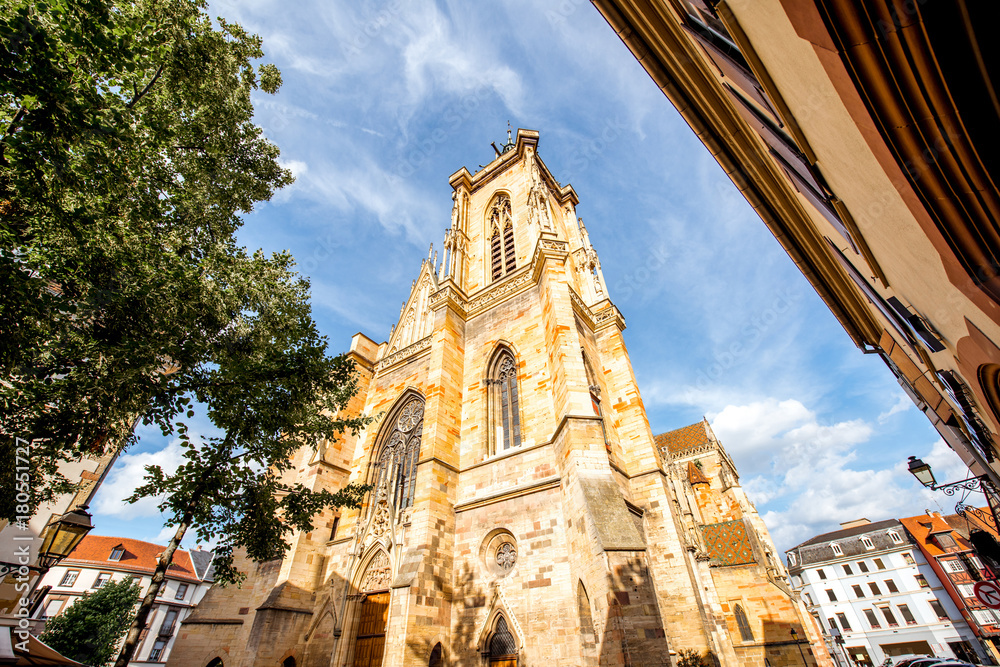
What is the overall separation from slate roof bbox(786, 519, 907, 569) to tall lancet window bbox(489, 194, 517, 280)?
41.2m

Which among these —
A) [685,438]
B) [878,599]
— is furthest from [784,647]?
[878,599]

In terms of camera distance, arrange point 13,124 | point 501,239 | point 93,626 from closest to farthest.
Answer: point 13,124
point 501,239
point 93,626

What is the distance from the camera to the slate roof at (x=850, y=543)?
34.0 meters

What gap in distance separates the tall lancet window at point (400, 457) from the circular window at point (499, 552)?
10.8ft

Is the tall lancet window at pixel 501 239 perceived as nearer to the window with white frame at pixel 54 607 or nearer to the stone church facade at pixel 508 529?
the stone church facade at pixel 508 529

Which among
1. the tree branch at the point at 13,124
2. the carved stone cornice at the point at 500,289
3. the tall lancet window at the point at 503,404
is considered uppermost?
the carved stone cornice at the point at 500,289

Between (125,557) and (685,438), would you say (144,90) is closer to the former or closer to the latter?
(685,438)

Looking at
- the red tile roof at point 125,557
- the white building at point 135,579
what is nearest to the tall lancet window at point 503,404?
the white building at point 135,579

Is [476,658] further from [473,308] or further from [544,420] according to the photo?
[473,308]

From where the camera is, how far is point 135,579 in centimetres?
2733

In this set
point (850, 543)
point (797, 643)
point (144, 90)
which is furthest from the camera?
point (850, 543)

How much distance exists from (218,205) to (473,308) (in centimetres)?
915

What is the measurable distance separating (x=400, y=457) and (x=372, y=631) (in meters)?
4.61

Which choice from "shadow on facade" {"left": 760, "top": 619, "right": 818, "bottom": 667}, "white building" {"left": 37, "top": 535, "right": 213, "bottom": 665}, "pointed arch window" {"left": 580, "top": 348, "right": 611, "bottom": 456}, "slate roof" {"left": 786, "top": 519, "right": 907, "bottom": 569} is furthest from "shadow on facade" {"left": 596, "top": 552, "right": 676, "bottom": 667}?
"slate roof" {"left": 786, "top": 519, "right": 907, "bottom": 569}
